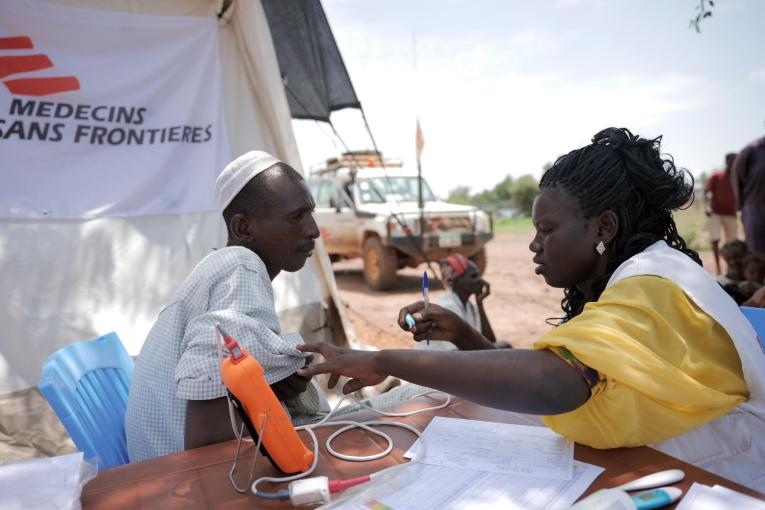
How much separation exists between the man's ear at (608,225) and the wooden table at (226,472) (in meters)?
0.53

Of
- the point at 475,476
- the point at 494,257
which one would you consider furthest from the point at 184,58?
the point at 494,257

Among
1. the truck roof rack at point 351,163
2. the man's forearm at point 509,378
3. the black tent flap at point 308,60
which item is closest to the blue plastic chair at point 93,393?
the man's forearm at point 509,378

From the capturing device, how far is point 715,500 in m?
1.01

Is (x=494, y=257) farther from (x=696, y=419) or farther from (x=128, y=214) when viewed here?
(x=696, y=419)

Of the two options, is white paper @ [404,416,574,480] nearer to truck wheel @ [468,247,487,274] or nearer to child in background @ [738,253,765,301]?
child in background @ [738,253,765,301]

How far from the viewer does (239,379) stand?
1.14 metres

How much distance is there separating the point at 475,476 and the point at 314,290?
3326 millimetres

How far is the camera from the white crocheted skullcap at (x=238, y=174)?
6.52 ft

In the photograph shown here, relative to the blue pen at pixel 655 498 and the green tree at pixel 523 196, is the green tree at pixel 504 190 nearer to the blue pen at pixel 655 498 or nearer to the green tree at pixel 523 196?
the green tree at pixel 523 196

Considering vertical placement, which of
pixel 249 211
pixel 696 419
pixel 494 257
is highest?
pixel 249 211

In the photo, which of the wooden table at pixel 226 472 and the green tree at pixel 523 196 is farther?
the green tree at pixel 523 196

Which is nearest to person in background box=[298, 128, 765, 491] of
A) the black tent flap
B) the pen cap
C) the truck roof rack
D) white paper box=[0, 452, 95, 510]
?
the pen cap

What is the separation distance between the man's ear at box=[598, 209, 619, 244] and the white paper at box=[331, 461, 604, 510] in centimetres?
58

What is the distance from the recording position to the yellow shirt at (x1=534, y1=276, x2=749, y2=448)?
1.13 m
